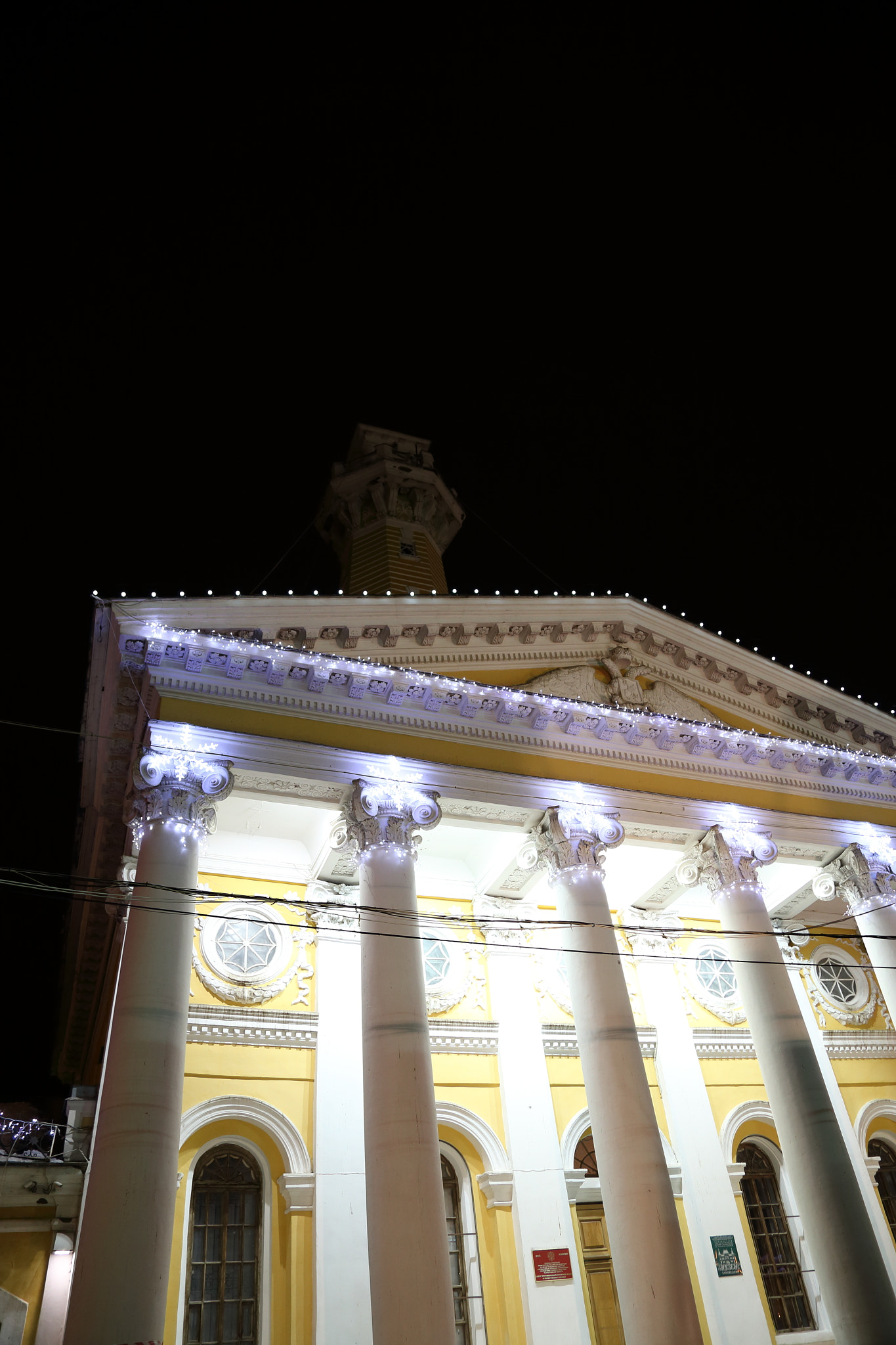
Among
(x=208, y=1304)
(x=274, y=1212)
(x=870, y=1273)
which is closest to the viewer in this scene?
(x=870, y=1273)

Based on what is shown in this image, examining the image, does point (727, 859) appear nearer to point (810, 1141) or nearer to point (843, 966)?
point (810, 1141)

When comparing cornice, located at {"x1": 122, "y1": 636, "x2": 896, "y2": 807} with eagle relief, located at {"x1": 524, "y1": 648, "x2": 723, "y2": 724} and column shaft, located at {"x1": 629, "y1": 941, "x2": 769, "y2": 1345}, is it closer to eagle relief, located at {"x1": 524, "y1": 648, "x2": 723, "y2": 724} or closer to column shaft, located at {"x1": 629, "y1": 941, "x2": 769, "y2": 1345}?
eagle relief, located at {"x1": 524, "y1": 648, "x2": 723, "y2": 724}

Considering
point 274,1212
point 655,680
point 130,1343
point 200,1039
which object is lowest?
point 130,1343

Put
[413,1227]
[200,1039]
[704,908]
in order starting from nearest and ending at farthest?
[413,1227] < [200,1039] < [704,908]

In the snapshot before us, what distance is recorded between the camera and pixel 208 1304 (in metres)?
12.2

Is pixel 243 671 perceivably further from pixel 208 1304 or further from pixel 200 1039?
pixel 208 1304

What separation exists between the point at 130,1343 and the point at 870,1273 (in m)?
8.98

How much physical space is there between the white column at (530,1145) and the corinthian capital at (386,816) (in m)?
1.77

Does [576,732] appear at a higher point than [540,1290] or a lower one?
higher

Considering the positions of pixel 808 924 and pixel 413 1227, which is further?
pixel 808 924

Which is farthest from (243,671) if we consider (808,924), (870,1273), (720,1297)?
(808,924)

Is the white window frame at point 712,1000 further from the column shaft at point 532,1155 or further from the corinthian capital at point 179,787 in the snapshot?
the corinthian capital at point 179,787

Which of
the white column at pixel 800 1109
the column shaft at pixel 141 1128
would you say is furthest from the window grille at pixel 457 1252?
the column shaft at pixel 141 1128

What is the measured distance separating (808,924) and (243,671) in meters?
14.0
